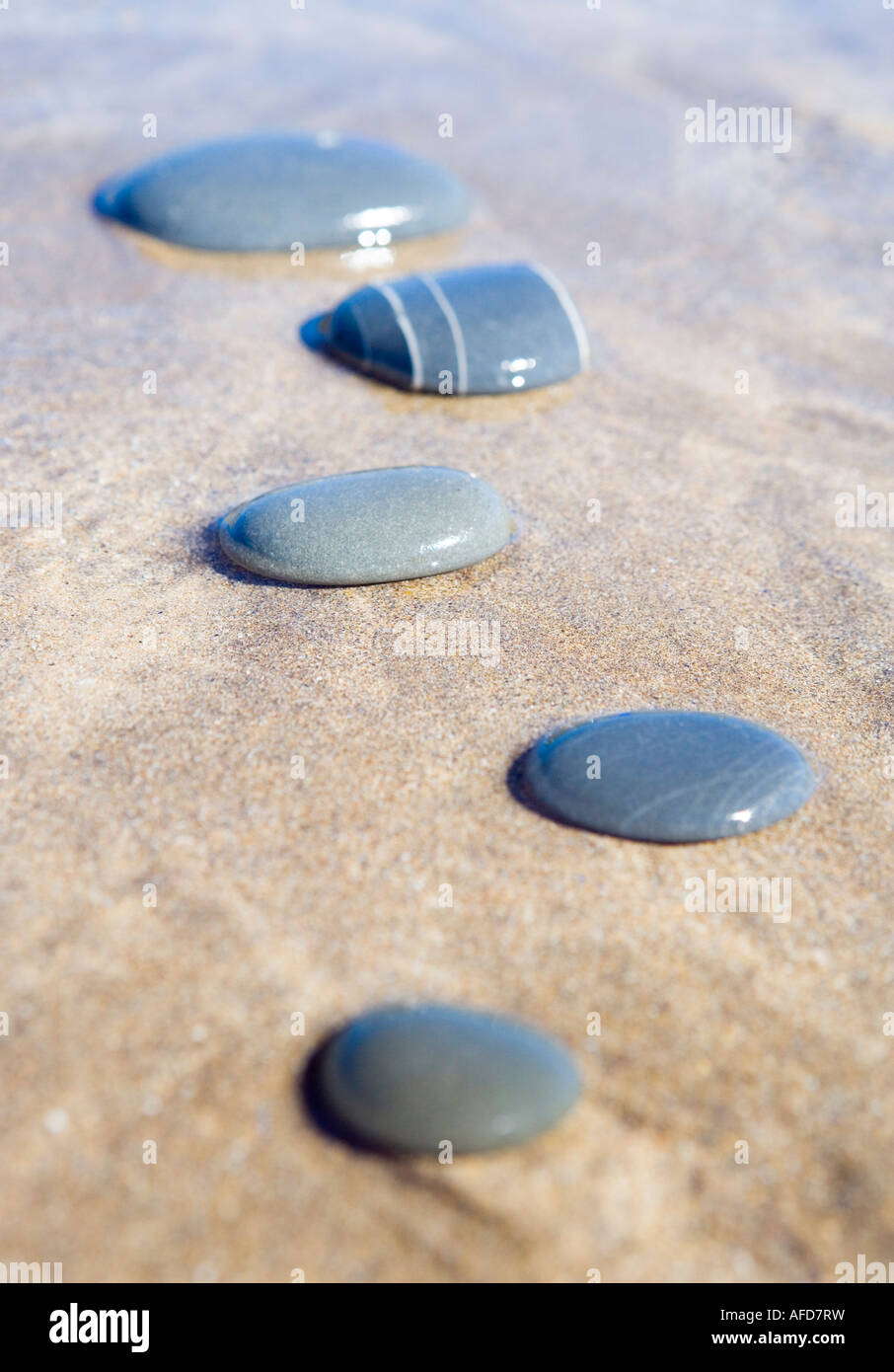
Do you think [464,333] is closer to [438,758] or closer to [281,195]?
[281,195]

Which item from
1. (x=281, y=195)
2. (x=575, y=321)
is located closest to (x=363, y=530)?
(x=575, y=321)

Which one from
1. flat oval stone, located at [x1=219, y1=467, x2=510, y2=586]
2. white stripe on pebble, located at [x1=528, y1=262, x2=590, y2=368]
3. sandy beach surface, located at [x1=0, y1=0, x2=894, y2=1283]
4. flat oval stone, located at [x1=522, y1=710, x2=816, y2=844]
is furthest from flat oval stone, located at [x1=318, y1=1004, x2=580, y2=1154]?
white stripe on pebble, located at [x1=528, y1=262, x2=590, y2=368]

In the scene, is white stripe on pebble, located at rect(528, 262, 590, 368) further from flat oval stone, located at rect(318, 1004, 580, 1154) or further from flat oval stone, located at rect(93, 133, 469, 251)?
flat oval stone, located at rect(318, 1004, 580, 1154)

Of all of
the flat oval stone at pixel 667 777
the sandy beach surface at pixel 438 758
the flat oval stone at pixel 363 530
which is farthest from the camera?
the flat oval stone at pixel 363 530

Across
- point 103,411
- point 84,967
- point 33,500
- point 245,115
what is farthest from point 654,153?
point 84,967

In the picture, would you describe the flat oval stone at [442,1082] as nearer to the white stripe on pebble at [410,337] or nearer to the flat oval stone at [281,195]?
the white stripe on pebble at [410,337]

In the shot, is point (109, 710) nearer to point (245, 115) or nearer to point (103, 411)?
point (103, 411)

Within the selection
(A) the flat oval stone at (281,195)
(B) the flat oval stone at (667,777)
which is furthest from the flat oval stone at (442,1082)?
(A) the flat oval stone at (281,195)

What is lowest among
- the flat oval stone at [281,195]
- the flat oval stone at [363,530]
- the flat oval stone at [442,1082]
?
the flat oval stone at [442,1082]
